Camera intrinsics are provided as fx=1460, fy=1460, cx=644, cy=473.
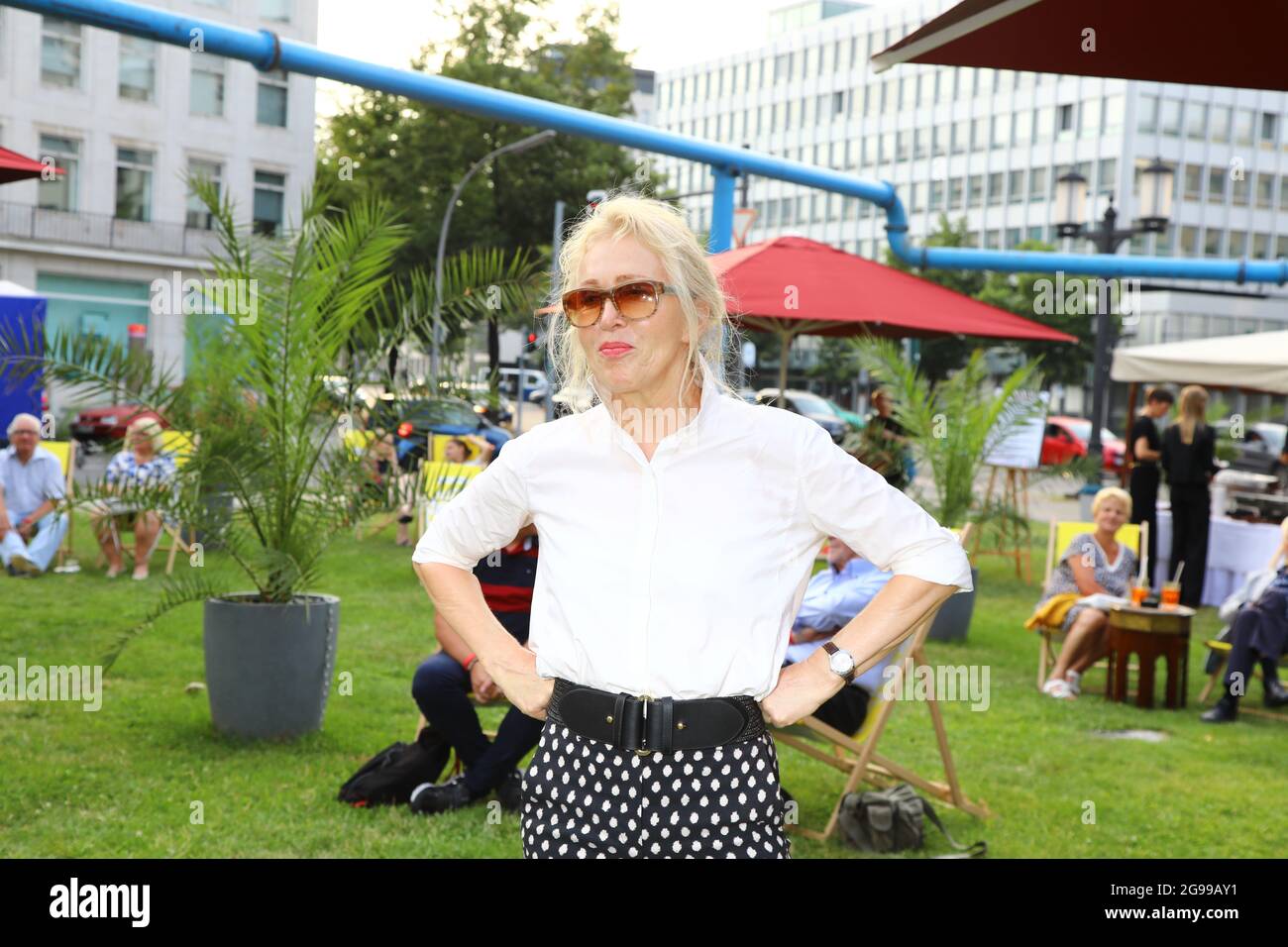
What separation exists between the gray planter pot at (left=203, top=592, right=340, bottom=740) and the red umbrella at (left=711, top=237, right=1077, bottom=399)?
339 centimetres

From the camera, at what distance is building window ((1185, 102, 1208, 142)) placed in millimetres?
69250

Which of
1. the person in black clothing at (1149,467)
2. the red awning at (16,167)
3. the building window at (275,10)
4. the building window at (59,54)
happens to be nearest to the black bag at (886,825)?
the red awning at (16,167)

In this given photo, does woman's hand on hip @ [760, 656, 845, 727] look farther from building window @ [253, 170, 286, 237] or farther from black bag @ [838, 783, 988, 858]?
building window @ [253, 170, 286, 237]

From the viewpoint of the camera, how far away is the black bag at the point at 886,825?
5742 millimetres

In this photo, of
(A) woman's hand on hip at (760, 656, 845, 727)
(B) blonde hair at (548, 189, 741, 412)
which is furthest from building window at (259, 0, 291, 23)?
(A) woman's hand on hip at (760, 656, 845, 727)

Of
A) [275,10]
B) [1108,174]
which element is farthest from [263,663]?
[1108,174]

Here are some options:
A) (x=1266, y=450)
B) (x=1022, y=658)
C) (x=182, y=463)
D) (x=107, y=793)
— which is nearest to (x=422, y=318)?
(x=182, y=463)

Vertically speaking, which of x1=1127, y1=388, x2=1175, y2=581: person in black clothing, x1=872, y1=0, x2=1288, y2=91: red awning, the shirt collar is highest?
x1=872, y1=0, x2=1288, y2=91: red awning

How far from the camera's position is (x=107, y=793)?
596cm

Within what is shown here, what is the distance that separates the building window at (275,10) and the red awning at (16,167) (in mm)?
36476

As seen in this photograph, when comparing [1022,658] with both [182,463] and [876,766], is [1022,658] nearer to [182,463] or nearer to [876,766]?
[876,766]

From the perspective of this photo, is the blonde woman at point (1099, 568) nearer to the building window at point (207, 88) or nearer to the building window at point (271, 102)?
the building window at point (207, 88)

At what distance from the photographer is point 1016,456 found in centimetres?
1562
